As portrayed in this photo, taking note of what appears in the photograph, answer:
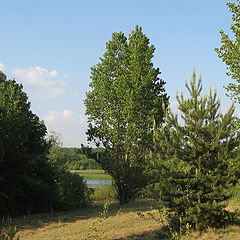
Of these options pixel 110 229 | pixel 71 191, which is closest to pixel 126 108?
pixel 71 191

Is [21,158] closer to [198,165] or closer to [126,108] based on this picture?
[126,108]

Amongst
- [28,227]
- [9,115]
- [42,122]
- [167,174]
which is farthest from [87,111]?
[167,174]

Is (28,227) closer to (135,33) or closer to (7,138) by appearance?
(7,138)

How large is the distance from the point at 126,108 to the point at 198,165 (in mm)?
10514

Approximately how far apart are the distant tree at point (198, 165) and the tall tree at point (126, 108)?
352 inches

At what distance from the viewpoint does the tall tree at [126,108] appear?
20422 millimetres

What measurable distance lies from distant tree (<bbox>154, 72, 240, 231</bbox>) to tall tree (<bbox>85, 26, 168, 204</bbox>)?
8.94 meters

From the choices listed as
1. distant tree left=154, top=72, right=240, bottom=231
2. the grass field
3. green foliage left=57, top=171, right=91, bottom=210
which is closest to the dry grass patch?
the grass field

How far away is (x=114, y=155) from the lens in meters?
21.9

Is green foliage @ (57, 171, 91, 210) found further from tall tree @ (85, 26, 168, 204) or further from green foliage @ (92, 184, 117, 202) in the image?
green foliage @ (92, 184, 117, 202)

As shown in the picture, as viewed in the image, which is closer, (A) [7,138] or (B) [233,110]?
(B) [233,110]

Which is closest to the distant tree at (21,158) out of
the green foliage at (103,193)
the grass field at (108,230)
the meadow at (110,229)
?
the grass field at (108,230)

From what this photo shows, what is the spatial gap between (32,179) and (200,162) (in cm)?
1139

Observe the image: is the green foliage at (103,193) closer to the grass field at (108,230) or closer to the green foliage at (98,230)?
the grass field at (108,230)
